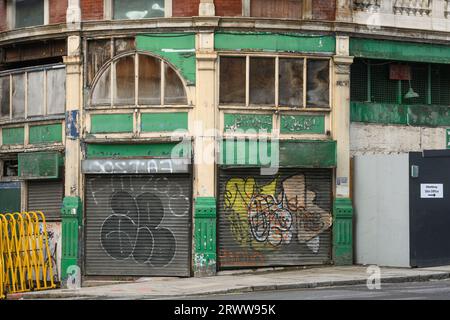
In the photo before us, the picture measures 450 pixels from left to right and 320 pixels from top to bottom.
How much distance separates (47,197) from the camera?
3069 centimetres

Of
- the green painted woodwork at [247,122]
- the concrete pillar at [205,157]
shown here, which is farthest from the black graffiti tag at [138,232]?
the green painted woodwork at [247,122]

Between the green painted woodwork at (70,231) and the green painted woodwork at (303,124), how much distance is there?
5.79 m

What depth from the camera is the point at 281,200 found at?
29.1 m

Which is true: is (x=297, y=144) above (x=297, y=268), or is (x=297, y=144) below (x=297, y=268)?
above

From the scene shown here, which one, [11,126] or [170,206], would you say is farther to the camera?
[11,126]

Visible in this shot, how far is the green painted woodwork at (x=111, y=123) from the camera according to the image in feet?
95.4

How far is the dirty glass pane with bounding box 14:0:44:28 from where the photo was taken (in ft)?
101

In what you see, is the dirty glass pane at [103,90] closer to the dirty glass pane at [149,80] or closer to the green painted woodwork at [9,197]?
the dirty glass pane at [149,80]

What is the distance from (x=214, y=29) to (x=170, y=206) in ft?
15.4

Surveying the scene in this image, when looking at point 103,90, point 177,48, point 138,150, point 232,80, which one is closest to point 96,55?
point 103,90
